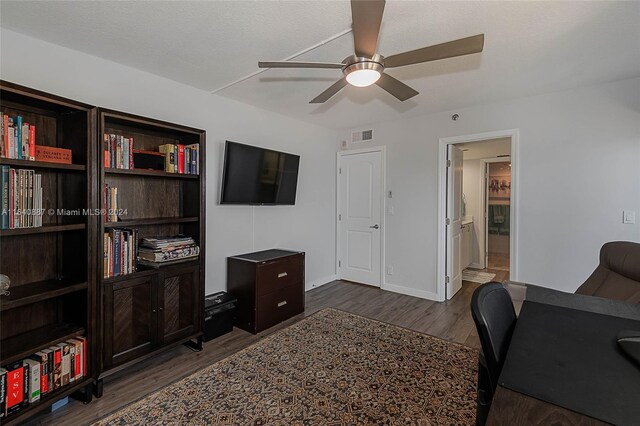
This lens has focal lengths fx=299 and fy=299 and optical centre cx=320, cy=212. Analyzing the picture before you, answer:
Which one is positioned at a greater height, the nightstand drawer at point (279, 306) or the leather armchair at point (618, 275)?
the leather armchair at point (618, 275)

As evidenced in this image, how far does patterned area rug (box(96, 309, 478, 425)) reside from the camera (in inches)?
72.1

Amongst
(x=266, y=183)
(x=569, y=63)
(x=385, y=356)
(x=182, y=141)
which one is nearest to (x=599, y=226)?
(x=569, y=63)

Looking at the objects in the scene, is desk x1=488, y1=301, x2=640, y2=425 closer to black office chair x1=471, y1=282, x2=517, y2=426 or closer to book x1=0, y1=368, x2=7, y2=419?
black office chair x1=471, y1=282, x2=517, y2=426

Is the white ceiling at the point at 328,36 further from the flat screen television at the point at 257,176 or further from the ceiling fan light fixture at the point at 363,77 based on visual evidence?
the flat screen television at the point at 257,176

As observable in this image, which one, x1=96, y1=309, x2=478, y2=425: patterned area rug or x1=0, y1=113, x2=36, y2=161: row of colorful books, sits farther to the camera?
x1=96, y1=309, x2=478, y2=425: patterned area rug

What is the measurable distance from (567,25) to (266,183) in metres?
2.88

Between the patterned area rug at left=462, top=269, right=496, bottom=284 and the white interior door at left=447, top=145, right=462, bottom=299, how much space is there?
823mm

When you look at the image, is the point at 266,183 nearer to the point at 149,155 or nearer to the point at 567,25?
the point at 149,155

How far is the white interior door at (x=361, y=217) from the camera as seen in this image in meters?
4.51

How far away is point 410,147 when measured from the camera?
4.14 metres

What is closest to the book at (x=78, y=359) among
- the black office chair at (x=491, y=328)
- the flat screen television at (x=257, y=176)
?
the flat screen television at (x=257, y=176)

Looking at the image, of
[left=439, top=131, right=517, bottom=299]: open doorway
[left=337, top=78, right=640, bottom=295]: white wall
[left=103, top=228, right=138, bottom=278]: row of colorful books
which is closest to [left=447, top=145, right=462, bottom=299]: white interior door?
[left=439, top=131, right=517, bottom=299]: open doorway

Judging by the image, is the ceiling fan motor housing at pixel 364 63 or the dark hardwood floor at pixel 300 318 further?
the dark hardwood floor at pixel 300 318

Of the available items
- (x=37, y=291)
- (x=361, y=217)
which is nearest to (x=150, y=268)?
(x=37, y=291)
